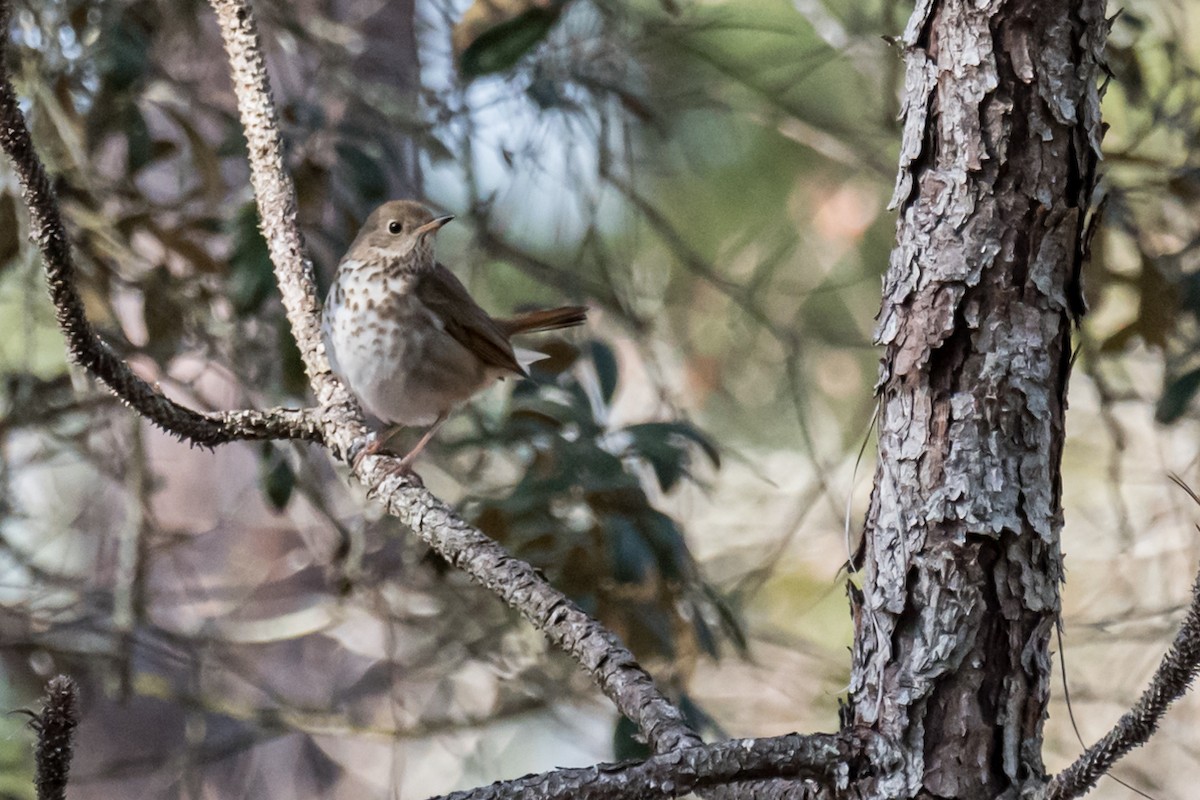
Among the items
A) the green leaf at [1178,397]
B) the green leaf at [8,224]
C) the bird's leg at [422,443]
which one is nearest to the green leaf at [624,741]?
the bird's leg at [422,443]

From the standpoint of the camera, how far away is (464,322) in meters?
3.14

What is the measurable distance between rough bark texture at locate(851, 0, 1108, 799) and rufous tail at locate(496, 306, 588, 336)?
199 centimetres

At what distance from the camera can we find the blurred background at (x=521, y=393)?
3166mm

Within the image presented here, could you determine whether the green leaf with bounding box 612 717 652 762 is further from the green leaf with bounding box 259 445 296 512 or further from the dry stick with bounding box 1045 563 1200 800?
the dry stick with bounding box 1045 563 1200 800

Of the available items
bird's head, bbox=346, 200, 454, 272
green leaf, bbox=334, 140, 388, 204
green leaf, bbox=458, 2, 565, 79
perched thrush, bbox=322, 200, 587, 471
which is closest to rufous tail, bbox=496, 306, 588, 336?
perched thrush, bbox=322, 200, 587, 471

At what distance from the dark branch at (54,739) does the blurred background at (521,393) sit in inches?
59.0

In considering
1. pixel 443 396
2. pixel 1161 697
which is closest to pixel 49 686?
pixel 1161 697

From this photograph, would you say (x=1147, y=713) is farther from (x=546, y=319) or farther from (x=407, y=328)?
(x=546, y=319)

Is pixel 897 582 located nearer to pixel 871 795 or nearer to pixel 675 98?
pixel 871 795

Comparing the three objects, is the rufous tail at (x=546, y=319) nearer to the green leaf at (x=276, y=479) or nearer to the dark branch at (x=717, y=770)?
the green leaf at (x=276, y=479)

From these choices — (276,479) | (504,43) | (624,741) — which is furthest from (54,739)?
(504,43)

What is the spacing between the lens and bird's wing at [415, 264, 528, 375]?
10.3ft

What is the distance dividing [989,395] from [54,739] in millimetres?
940

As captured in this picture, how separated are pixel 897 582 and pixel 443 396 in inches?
78.9
